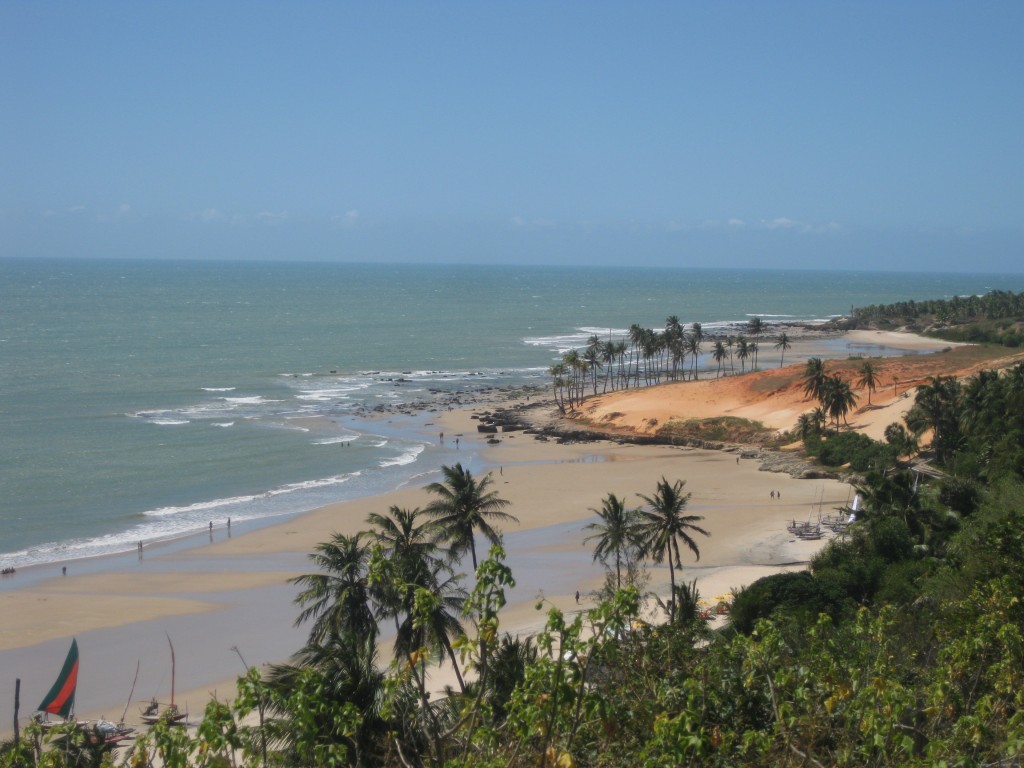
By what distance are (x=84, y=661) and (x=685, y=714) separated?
98.9 feet

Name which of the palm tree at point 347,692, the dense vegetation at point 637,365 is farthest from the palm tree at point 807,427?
the palm tree at point 347,692

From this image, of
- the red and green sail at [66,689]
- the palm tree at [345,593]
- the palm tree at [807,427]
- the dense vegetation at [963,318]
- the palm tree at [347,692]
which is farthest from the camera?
the dense vegetation at [963,318]

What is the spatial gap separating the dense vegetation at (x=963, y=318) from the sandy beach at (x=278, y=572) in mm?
63176

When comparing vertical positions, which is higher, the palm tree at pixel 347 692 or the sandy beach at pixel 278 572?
the palm tree at pixel 347 692

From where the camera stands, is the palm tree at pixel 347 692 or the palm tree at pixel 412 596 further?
the palm tree at pixel 412 596

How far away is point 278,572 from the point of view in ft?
143

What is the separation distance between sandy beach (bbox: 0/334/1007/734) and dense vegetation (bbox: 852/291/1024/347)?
63.2m

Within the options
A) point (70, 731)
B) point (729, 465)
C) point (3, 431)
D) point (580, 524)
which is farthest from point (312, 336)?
point (70, 731)

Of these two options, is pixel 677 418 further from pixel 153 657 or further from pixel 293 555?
pixel 153 657

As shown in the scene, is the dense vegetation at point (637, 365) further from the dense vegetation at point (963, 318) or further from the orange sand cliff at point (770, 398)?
the dense vegetation at point (963, 318)

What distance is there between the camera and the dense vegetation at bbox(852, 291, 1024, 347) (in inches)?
5005

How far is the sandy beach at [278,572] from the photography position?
109 ft

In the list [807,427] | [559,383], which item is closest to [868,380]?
[807,427]

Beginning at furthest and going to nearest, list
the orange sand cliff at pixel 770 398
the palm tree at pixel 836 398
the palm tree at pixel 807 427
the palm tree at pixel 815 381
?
the orange sand cliff at pixel 770 398
the palm tree at pixel 815 381
the palm tree at pixel 807 427
the palm tree at pixel 836 398
